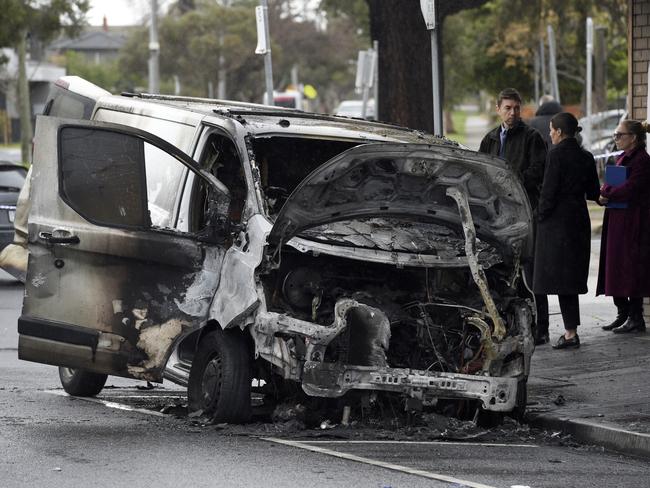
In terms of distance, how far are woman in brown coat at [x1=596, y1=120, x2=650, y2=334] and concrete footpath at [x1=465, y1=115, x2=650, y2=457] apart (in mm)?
492

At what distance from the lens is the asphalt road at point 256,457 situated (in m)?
7.08

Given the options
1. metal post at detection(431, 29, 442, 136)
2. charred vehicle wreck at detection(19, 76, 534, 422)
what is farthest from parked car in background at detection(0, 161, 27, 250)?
charred vehicle wreck at detection(19, 76, 534, 422)

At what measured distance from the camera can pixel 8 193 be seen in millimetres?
18984

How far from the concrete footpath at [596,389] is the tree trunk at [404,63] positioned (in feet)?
14.9

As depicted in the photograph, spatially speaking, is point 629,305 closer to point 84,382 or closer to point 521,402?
point 521,402

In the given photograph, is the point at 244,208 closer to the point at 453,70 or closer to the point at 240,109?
the point at 240,109

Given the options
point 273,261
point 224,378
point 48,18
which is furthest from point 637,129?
point 48,18

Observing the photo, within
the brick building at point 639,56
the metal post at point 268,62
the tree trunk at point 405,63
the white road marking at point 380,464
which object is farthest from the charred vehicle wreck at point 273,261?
the tree trunk at point 405,63

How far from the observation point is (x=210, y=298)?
8906mm

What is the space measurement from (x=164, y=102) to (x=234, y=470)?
410cm

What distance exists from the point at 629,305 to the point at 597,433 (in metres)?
4.60

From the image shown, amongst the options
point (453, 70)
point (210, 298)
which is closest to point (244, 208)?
point (210, 298)

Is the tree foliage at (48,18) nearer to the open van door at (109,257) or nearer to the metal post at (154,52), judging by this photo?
the metal post at (154,52)

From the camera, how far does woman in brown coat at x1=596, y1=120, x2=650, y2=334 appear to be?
12.5 m
